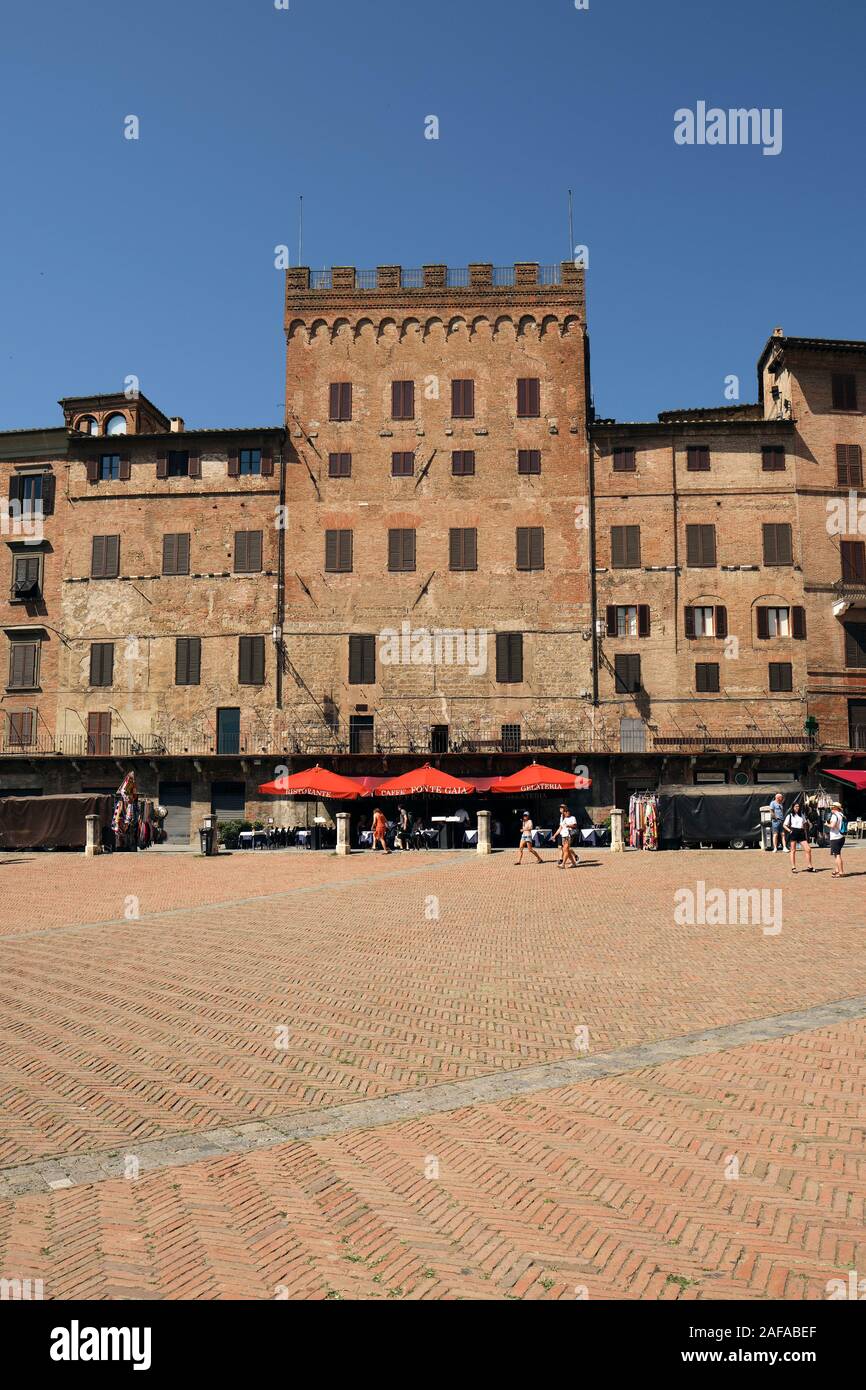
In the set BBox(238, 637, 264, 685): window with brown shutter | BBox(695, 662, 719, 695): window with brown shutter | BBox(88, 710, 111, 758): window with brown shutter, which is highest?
BBox(238, 637, 264, 685): window with brown shutter

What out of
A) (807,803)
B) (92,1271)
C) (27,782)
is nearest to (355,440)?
(27,782)

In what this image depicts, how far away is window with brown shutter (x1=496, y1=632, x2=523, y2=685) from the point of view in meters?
40.6

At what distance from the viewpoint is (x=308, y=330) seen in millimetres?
43031

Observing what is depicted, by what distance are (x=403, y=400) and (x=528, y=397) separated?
5.49 metres

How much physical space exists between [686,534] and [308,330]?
19050 millimetres

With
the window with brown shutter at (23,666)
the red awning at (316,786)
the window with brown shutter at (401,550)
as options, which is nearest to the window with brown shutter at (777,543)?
the window with brown shutter at (401,550)

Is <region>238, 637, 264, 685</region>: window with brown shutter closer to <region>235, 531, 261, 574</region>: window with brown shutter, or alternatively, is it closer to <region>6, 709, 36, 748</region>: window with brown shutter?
<region>235, 531, 261, 574</region>: window with brown shutter

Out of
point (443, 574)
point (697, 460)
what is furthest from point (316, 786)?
point (697, 460)

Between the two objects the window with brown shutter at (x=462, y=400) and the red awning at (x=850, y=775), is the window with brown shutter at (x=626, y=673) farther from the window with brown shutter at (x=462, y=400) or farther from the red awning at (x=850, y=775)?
the window with brown shutter at (x=462, y=400)

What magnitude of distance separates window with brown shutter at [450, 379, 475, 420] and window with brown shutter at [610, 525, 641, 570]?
27.5 ft

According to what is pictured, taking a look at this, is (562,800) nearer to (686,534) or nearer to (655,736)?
(655,736)

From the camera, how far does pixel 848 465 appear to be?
41.0 m

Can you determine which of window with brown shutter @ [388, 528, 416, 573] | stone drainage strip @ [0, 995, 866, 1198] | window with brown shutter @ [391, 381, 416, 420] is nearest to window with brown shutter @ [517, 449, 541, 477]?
window with brown shutter @ [391, 381, 416, 420]
